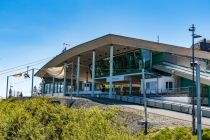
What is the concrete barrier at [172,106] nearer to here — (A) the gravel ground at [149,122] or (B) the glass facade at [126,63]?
(A) the gravel ground at [149,122]

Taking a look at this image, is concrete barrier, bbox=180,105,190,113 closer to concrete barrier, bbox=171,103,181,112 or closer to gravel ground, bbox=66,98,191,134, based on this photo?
concrete barrier, bbox=171,103,181,112

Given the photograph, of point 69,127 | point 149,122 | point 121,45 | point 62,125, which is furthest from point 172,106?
point 69,127

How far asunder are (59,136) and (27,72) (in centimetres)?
3857

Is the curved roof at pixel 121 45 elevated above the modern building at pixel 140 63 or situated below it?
above

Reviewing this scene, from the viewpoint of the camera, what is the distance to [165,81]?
52781 millimetres

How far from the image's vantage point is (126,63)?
60562 millimetres

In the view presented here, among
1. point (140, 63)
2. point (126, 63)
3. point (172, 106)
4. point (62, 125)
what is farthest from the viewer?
point (126, 63)

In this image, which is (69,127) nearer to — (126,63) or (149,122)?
(149,122)

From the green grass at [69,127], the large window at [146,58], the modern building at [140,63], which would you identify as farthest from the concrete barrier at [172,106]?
the large window at [146,58]

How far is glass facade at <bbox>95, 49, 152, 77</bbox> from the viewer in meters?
56.5

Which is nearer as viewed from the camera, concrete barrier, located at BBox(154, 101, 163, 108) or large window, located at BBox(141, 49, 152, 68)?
concrete barrier, located at BBox(154, 101, 163, 108)

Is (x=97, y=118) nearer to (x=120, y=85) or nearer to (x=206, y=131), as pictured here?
(x=206, y=131)

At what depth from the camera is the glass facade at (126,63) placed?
56.5 m

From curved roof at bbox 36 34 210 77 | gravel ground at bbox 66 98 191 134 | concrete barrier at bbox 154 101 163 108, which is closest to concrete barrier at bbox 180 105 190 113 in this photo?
concrete barrier at bbox 154 101 163 108
